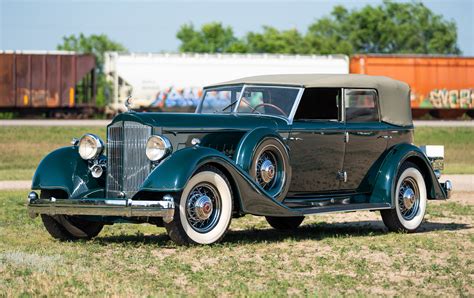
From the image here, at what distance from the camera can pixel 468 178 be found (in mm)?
22422

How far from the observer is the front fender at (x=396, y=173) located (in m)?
11.6

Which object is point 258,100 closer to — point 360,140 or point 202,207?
point 360,140

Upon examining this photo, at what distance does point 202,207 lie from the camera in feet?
31.7

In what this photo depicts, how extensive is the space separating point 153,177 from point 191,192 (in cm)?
44

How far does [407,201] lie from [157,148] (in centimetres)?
369

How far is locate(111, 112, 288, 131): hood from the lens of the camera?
32.7 ft

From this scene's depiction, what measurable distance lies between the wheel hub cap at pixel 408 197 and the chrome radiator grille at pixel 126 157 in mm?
3585

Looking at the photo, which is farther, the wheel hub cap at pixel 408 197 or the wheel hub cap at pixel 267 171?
the wheel hub cap at pixel 408 197

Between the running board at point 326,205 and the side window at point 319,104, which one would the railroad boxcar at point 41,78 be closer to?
the side window at point 319,104

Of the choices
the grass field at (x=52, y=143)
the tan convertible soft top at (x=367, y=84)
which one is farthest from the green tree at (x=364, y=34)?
the tan convertible soft top at (x=367, y=84)

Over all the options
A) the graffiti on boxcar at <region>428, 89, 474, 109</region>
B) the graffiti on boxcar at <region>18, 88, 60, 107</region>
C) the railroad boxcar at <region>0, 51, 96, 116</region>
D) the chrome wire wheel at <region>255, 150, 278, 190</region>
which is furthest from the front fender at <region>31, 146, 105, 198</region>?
the graffiti on boxcar at <region>428, 89, 474, 109</region>

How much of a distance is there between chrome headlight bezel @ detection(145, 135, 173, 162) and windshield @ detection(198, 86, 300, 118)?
1670 mm

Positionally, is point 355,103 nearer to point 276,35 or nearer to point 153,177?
point 153,177

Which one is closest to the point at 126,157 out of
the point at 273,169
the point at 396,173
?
the point at 273,169
